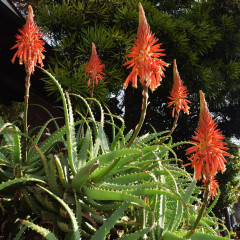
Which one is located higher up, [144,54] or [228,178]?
[228,178]

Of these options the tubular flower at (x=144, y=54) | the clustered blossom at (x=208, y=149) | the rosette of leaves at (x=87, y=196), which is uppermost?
the tubular flower at (x=144, y=54)

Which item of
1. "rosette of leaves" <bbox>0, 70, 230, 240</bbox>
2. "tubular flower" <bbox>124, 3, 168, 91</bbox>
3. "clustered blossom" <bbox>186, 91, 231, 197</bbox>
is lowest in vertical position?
"rosette of leaves" <bbox>0, 70, 230, 240</bbox>

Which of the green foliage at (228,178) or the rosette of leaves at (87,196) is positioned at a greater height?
the green foliage at (228,178)

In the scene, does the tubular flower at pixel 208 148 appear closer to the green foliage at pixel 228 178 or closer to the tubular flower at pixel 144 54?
the tubular flower at pixel 144 54

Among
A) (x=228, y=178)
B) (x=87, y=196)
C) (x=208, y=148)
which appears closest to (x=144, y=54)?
(x=208, y=148)

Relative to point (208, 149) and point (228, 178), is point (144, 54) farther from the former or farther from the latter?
point (228, 178)

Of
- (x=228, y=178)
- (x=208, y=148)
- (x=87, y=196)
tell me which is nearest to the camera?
(x=208, y=148)

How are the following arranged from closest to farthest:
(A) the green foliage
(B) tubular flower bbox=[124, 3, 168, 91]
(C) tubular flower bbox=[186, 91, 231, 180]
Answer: (C) tubular flower bbox=[186, 91, 231, 180] < (B) tubular flower bbox=[124, 3, 168, 91] < (A) the green foliage

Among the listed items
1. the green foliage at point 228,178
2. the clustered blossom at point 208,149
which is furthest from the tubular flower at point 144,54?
the green foliage at point 228,178

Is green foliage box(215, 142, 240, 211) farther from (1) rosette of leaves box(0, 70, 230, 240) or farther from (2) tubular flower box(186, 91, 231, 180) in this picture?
(2) tubular flower box(186, 91, 231, 180)

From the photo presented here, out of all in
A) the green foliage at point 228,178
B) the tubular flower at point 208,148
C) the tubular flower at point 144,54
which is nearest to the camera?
the tubular flower at point 208,148

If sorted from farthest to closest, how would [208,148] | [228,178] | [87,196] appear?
[228,178] < [87,196] < [208,148]

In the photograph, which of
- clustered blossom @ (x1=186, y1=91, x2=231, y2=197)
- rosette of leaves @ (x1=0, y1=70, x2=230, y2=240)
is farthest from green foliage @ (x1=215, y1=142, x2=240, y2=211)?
clustered blossom @ (x1=186, y1=91, x2=231, y2=197)

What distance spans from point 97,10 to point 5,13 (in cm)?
184
